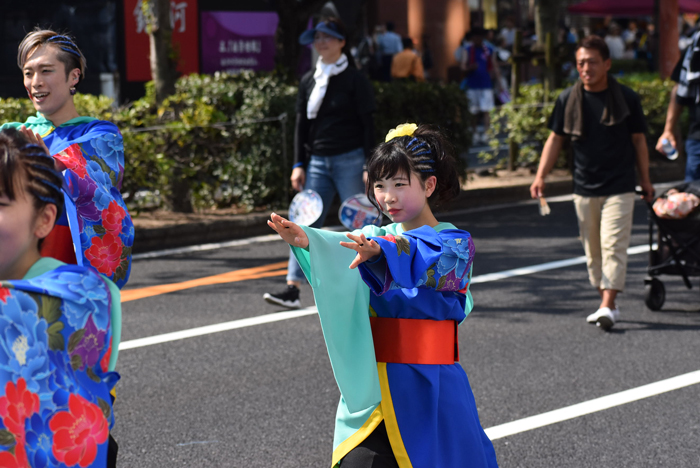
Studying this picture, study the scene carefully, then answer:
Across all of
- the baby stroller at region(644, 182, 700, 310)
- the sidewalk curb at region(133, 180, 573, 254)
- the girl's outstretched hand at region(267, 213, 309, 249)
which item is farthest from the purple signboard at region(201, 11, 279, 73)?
the girl's outstretched hand at region(267, 213, 309, 249)

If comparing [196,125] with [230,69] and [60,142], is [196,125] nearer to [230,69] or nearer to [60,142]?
[60,142]

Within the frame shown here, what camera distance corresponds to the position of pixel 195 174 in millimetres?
10805

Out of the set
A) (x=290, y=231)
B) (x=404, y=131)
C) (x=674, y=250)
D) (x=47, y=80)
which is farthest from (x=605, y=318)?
(x=290, y=231)

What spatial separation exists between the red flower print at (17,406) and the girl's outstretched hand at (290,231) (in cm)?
83

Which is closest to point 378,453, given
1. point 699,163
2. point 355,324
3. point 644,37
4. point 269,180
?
point 355,324

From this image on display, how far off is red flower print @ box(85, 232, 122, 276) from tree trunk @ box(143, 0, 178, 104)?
777 centimetres

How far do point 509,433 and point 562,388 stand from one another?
760 millimetres

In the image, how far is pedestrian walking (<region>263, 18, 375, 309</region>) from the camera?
6.94 metres

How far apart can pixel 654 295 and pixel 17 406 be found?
222 inches

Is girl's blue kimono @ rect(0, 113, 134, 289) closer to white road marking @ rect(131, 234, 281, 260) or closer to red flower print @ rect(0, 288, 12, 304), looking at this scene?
red flower print @ rect(0, 288, 12, 304)

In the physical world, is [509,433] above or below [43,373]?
below

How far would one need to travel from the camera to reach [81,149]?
3439 millimetres

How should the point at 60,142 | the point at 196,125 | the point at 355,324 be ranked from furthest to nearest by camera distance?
the point at 196,125
the point at 60,142
the point at 355,324

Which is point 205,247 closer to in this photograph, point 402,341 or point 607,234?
point 607,234
